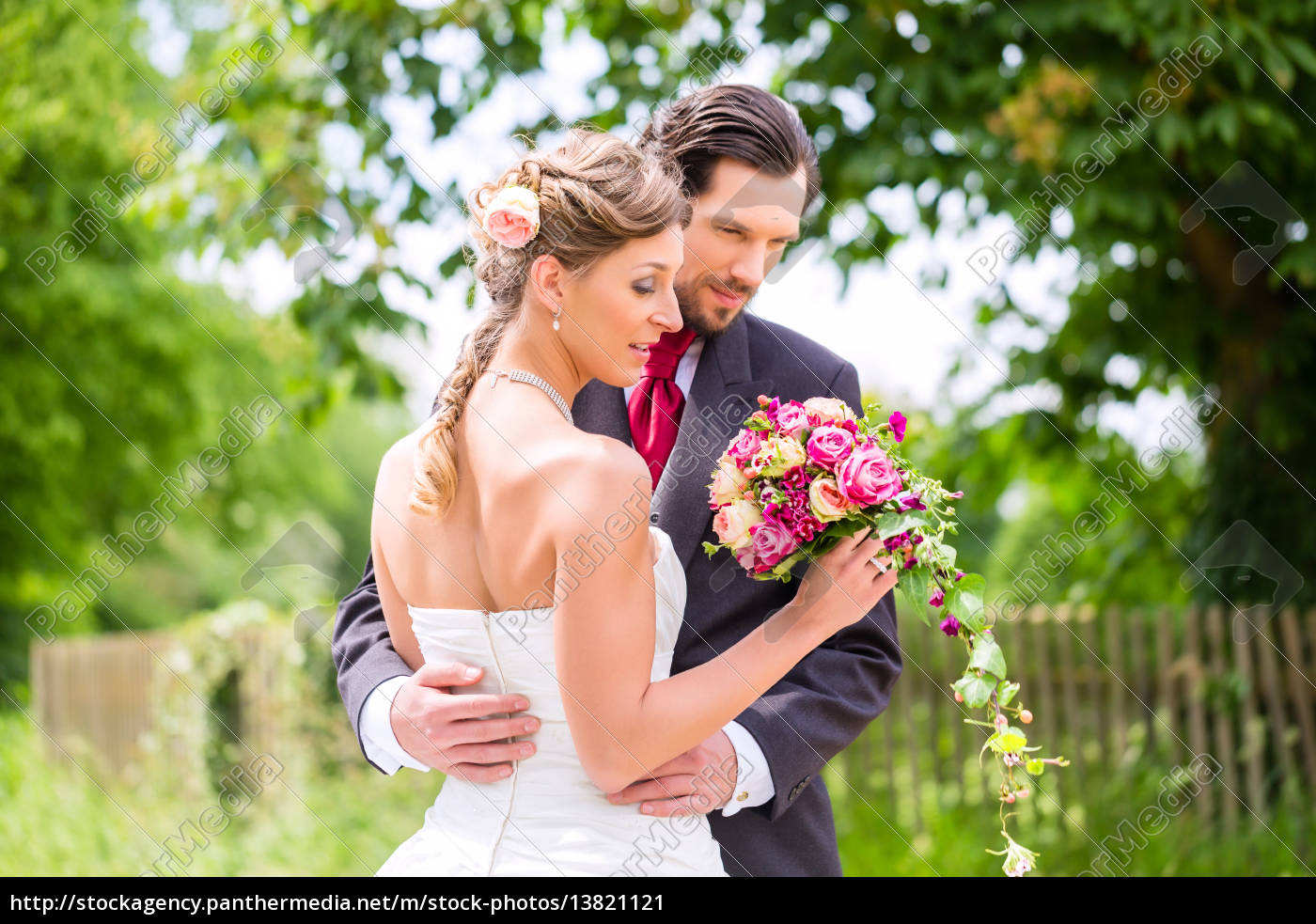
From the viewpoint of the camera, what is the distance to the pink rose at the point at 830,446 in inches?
75.3

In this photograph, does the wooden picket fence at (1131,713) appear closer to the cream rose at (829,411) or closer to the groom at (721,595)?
the groom at (721,595)

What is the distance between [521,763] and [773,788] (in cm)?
48

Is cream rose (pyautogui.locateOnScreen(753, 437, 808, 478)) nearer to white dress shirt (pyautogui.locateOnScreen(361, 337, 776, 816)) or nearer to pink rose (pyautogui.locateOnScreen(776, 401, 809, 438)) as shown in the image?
pink rose (pyautogui.locateOnScreen(776, 401, 809, 438))

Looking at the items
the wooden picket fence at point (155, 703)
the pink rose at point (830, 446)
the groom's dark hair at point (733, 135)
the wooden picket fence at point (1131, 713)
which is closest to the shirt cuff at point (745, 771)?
the pink rose at point (830, 446)

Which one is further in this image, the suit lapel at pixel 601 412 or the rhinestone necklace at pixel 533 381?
the suit lapel at pixel 601 412

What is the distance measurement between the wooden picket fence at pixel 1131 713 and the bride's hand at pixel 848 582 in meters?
5.36

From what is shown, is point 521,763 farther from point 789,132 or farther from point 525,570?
point 789,132

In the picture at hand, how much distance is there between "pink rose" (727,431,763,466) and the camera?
6.57ft

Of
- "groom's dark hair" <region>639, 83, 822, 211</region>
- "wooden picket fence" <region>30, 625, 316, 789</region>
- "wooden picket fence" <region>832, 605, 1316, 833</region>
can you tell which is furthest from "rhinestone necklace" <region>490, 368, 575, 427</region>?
"wooden picket fence" <region>30, 625, 316, 789</region>

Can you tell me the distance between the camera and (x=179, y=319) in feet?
49.7

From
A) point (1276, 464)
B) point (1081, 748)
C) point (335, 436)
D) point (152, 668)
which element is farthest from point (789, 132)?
point (335, 436)

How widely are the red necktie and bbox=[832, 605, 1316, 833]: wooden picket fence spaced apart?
5.20 meters

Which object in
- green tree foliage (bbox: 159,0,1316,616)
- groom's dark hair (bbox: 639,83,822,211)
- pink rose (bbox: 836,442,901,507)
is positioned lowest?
pink rose (bbox: 836,442,901,507)

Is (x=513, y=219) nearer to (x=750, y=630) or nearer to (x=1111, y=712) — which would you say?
(x=750, y=630)
